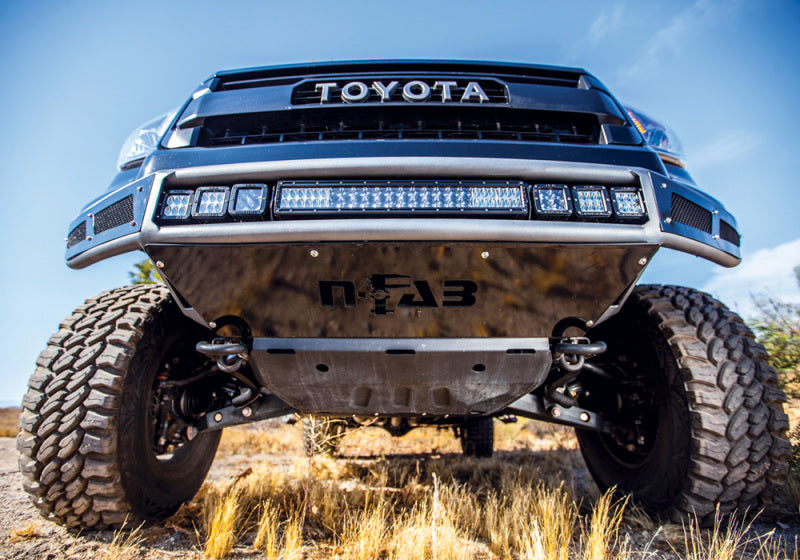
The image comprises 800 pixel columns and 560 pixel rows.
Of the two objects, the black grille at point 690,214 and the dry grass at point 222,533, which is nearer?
the black grille at point 690,214

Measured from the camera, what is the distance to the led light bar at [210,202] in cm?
162

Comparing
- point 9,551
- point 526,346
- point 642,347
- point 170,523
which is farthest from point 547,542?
point 9,551

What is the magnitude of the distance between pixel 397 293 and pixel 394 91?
88cm

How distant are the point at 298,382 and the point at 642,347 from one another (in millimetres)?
1722

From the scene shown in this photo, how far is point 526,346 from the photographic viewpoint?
1.81m

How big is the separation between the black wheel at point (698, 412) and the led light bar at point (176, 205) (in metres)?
2.11

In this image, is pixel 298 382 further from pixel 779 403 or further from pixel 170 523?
pixel 779 403

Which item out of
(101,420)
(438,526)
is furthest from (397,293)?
(101,420)

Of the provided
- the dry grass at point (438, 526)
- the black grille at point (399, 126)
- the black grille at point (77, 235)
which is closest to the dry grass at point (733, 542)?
the dry grass at point (438, 526)

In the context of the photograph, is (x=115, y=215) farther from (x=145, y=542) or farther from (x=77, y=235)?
(x=145, y=542)

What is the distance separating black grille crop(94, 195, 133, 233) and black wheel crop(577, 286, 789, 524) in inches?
92.4

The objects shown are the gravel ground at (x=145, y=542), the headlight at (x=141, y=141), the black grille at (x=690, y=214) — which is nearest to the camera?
the black grille at (x=690, y=214)

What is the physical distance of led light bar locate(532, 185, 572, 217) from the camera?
1.60 m

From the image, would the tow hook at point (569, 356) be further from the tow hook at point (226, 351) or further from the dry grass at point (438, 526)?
the tow hook at point (226, 351)
